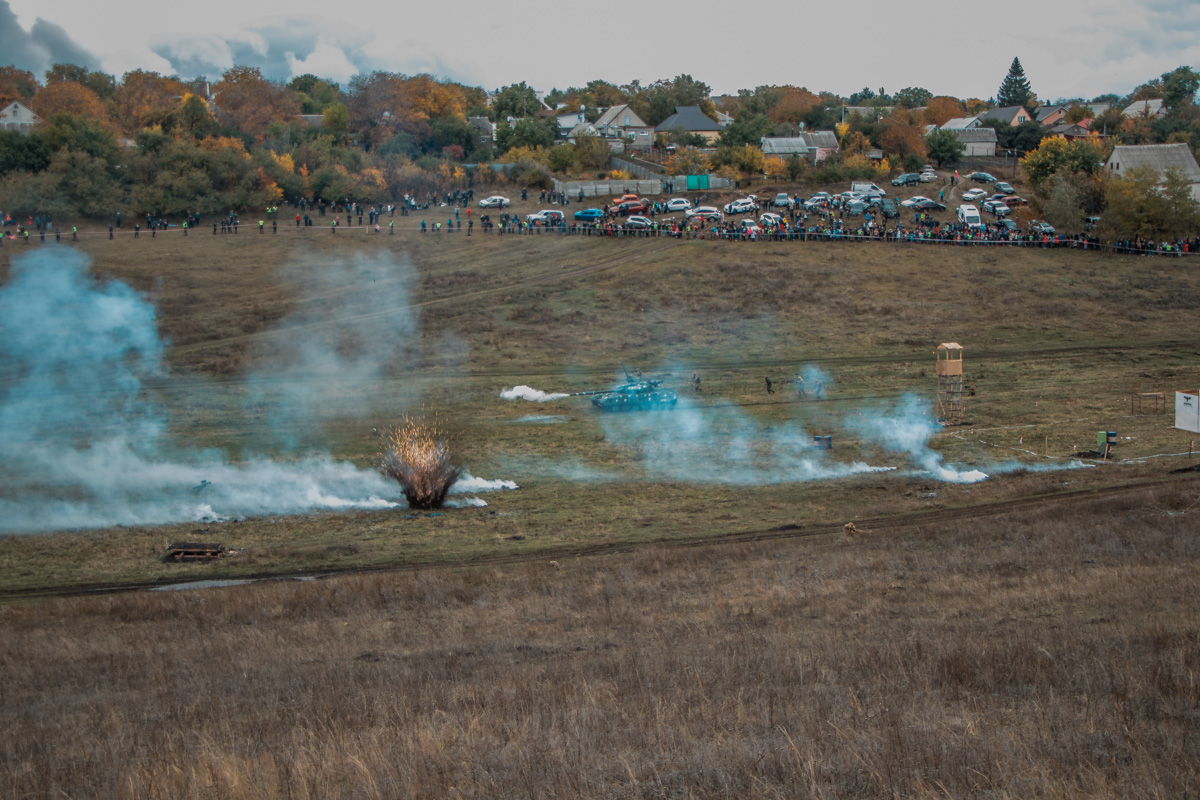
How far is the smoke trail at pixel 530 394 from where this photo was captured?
129 feet

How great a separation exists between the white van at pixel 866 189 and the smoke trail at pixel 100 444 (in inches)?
2142

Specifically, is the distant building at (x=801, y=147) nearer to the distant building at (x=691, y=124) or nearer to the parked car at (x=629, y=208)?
the distant building at (x=691, y=124)

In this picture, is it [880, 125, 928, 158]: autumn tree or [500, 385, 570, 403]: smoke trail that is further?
[880, 125, 928, 158]: autumn tree

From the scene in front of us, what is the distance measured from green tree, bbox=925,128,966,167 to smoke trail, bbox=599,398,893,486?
7122 cm

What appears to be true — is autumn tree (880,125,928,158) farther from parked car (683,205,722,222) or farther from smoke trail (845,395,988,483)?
smoke trail (845,395,988,483)

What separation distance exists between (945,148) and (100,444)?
286 feet

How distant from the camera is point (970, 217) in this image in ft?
221

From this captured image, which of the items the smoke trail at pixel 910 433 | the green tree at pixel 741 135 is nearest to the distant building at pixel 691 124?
the green tree at pixel 741 135

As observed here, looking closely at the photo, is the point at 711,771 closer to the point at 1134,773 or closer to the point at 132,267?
the point at 1134,773

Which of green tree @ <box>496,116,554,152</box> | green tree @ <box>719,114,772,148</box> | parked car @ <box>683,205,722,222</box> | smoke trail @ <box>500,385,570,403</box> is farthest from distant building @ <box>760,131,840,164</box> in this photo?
smoke trail @ <box>500,385,570,403</box>

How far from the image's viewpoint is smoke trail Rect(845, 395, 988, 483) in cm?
2823

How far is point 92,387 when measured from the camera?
39.8 m

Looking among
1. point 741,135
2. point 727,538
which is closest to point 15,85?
point 741,135

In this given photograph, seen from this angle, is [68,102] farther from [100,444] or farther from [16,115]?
[100,444]
